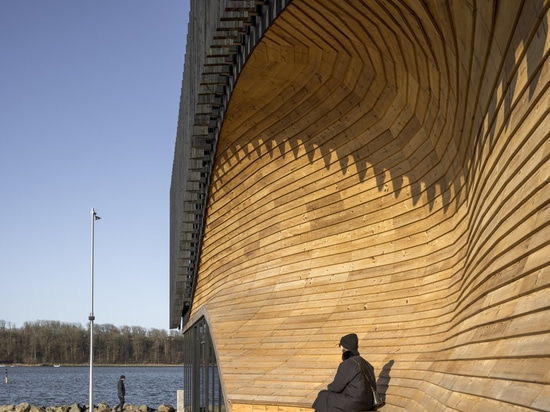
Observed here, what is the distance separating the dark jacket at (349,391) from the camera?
25.2 ft

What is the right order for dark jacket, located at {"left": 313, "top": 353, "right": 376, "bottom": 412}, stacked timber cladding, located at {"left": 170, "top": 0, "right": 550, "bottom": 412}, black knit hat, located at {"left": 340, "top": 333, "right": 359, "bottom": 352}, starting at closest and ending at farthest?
stacked timber cladding, located at {"left": 170, "top": 0, "right": 550, "bottom": 412} < dark jacket, located at {"left": 313, "top": 353, "right": 376, "bottom": 412} < black knit hat, located at {"left": 340, "top": 333, "right": 359, "bottom": 352}

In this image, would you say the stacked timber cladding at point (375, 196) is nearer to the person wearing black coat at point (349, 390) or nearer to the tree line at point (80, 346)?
the person wearing black coat at point (349, 390)

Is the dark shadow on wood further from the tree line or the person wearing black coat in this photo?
the tree line

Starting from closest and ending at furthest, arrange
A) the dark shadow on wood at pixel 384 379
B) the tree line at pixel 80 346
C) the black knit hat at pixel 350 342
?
1. the black knit hat at pixel 350 342
2. the dark shadow on wood at pixel 384 379
3. the tree line at pixel 80 346

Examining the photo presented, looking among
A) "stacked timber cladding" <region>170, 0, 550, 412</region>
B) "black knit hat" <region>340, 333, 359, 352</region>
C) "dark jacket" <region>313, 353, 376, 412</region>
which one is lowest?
"dark jacket" <region>313, 353, 376, 412</region>

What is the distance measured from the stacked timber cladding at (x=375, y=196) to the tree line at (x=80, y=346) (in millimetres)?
117821

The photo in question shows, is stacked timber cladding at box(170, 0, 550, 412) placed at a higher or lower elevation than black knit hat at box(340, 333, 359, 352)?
higher

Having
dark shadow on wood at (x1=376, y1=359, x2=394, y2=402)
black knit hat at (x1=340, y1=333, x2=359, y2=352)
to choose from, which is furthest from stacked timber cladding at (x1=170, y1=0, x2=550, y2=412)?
black knit hat at (x1=340, y1=333, x2=359, y2=352)

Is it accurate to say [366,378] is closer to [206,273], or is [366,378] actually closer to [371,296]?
[371,296]

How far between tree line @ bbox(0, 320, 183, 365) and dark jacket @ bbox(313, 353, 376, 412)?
12550 cm

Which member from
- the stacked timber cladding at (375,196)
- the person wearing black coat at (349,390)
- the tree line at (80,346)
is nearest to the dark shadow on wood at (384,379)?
the stacked timber cladding at (375,196)

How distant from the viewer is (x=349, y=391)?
771cm

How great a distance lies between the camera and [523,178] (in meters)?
5.92

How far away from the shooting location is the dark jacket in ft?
25.2
